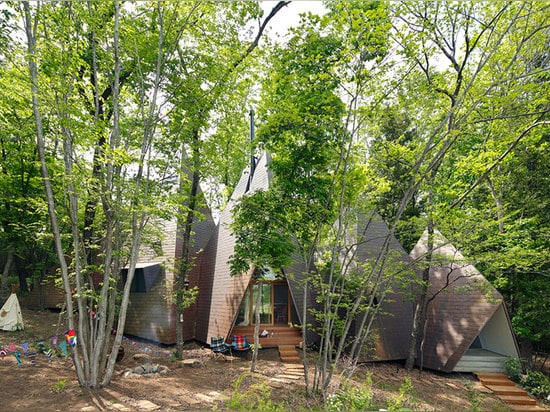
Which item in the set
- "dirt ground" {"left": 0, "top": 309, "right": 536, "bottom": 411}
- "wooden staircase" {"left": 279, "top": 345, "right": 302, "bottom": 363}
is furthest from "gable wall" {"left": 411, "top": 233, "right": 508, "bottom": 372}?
"wooden staircase" {"left": 279, "top": 345, "right": 302, "bottom": 363}

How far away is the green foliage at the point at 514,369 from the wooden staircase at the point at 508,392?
17 centimetres

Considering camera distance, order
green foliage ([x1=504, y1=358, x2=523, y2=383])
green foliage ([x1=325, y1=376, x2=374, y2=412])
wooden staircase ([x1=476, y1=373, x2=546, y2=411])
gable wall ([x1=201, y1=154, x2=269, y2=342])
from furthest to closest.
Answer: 1. gable wall ([x1=201, y1=154, x2=269, y2=342])
2. green foliage ([x1=504, y1=358, x2=523, y2=383])
3. wooden staircase ([x1=476, y1=373, x2=546, y2=411])
4. green foliage ([x1=325, y1=376, x2=374, y2=412])

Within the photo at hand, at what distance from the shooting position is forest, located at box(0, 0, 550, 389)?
6.08 metres

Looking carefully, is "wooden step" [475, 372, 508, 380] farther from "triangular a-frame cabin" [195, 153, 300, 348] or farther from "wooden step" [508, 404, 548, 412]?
"triangular a-frame cabin" [195, 153, 300, 348]

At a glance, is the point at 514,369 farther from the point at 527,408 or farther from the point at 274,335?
the point at 274,335

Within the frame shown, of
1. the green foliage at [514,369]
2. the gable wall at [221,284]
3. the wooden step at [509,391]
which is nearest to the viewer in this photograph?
the wooden step at [509,391]

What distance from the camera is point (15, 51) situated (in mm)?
6270

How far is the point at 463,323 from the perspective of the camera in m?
10.1

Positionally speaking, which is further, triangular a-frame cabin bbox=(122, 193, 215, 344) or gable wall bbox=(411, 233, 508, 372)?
triangular a-frame cabin bbox=(122, 193, 215, 344)

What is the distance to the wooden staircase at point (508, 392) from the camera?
8234 millimetres

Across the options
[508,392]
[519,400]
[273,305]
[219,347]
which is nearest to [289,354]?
A: [273,305]

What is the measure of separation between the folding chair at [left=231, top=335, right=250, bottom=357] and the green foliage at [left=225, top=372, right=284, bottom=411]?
2.24 m

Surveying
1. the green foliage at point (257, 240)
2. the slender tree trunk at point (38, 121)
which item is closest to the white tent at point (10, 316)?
the slender tree trunk at point (38, 121)

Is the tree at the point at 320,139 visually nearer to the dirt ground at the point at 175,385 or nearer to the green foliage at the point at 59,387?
the dirt ground at the point at 175,385
